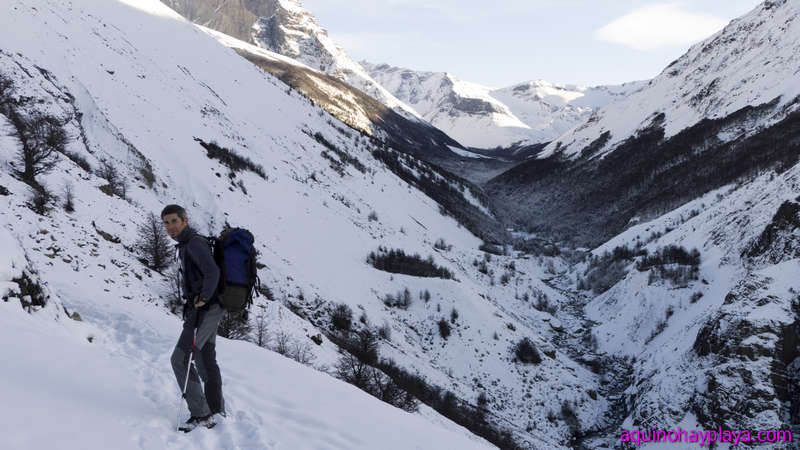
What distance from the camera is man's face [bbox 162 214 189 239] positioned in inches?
165

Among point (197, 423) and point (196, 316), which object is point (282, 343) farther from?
point (196, 316)

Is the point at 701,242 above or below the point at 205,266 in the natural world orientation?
above

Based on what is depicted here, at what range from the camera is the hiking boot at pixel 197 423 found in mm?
4433

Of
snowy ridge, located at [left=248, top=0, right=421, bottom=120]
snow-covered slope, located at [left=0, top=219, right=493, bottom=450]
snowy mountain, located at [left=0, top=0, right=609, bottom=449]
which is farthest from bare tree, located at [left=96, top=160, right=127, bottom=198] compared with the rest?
snowy ridge, located at [left=248, top=0, right=421, bottom=120]

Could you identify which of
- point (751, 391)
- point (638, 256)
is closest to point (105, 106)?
point (751, 391)

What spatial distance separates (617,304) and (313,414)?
63.9 ft

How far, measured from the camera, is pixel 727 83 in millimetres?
49156

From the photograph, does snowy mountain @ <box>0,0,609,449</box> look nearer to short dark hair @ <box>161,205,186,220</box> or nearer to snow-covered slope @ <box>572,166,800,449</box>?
short dark hair @ <box>161,205,186,220</box>

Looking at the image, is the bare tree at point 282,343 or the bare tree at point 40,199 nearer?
the bare tree at point 40,199

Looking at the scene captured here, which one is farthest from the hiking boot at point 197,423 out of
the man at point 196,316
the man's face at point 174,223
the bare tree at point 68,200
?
the bare tree at point 68,200

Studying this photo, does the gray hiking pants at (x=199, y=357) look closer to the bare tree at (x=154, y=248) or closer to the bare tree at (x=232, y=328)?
the bare tree at (x=232, y=328)

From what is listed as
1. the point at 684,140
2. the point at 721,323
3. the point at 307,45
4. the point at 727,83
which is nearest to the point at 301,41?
the point at 307,45

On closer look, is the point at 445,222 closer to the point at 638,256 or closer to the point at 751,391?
the point at 638,256

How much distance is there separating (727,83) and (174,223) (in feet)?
208
